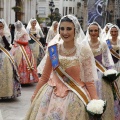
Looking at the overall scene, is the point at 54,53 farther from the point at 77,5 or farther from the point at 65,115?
the point at 77,5

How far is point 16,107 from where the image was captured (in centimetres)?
654

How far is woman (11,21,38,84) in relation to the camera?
8.89m

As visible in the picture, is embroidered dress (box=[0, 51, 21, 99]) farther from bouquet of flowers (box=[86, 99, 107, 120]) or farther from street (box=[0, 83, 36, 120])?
bouquet of flowers (box=[86, 99, 107, 120])

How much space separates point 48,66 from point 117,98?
171 cm

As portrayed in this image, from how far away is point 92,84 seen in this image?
11.8 ft

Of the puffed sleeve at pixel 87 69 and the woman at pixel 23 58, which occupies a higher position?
the puffed sleeve at pixel 87 69

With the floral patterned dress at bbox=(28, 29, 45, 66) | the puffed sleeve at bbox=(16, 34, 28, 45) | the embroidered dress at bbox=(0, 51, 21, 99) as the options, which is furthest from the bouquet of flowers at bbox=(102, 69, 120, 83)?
the floral patterned dress at bbox=(28, 29, 45, 66)

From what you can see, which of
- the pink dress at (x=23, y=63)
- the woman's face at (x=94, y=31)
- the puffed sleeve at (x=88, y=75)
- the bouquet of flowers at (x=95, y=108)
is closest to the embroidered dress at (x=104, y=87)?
the woman's face at (x=94, y=31)

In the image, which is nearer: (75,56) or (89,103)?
(89,103)

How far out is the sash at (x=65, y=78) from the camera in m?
3.54

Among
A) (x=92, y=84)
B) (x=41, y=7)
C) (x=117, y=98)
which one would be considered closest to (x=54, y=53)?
(x=92, y=84)

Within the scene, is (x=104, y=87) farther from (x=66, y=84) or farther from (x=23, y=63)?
(x=23, y=63)

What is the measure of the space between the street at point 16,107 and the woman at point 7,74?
0.15 m

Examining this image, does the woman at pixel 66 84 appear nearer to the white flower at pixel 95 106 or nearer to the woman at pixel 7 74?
the white flower at pixel 95 106
